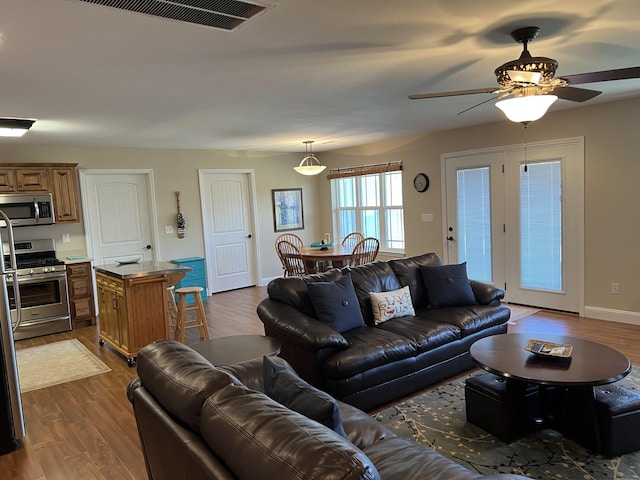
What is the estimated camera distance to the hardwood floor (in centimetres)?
262

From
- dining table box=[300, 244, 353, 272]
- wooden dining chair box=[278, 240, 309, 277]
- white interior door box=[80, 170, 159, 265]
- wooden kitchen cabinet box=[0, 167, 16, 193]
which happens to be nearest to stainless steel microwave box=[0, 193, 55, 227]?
wooden kitchen cabinet box=[0, 167, 16, 193]

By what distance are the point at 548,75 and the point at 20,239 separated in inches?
237

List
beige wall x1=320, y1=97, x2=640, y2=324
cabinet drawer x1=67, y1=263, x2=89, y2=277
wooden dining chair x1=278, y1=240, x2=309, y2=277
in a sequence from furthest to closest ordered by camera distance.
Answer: wooden dining chair x1=278, y1=240, x2=309, y2=277
cabinet drawer x1=67, y1=263, x2=89, y2=277
beige wall x1=320, y1=97, x2=640, y2=324

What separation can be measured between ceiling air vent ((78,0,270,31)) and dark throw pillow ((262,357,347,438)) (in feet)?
5.19

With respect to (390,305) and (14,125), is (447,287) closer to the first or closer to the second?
(390,305)

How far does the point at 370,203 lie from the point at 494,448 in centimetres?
549

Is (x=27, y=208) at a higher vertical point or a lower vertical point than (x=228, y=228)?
higher

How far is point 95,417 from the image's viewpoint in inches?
128

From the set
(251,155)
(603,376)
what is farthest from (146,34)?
(251,155)

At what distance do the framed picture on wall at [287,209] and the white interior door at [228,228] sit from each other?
1.57ft

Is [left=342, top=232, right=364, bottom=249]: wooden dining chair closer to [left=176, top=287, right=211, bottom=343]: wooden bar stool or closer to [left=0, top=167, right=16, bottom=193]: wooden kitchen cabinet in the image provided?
[left=176, top=287, right=211, bottom=343]: wooden bar stool

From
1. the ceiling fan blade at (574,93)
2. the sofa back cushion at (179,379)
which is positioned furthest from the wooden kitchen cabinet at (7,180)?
the ceiling fan blade at (574,93)

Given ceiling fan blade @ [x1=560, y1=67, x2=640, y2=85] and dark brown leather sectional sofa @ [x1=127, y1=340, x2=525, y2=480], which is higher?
ceiling fan blade @ [x1=560, y1=67, x2=640, y2=85]

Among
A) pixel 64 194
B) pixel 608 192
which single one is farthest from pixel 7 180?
pixel 608 192
